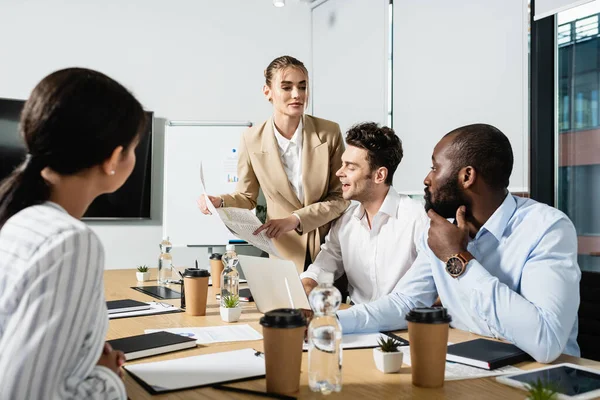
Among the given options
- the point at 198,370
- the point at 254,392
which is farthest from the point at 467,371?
the point at 198,370

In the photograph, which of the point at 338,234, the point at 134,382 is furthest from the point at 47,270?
the point at 338,234

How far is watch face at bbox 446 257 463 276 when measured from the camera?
1.52 meters

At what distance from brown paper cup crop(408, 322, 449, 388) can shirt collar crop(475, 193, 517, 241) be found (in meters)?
0.62

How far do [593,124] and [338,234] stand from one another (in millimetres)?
1566

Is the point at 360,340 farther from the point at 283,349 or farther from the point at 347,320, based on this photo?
the point at 283,349

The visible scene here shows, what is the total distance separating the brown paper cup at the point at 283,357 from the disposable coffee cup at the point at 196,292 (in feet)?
2.82

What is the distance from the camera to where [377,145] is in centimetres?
256

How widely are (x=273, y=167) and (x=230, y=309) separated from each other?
1.26 m

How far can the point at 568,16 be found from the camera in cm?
320

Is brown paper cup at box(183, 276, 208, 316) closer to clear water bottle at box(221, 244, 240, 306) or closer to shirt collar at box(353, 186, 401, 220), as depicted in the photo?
clear water bottle at box(221, 244, 240, 306)

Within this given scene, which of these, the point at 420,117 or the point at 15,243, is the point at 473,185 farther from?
the point at 420,117

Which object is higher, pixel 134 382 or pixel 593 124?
pixel 593 124

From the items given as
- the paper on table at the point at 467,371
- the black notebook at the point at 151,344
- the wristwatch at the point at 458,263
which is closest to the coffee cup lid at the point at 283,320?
the paper on table at the point at 467,371

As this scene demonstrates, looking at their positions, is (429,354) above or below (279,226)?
below
